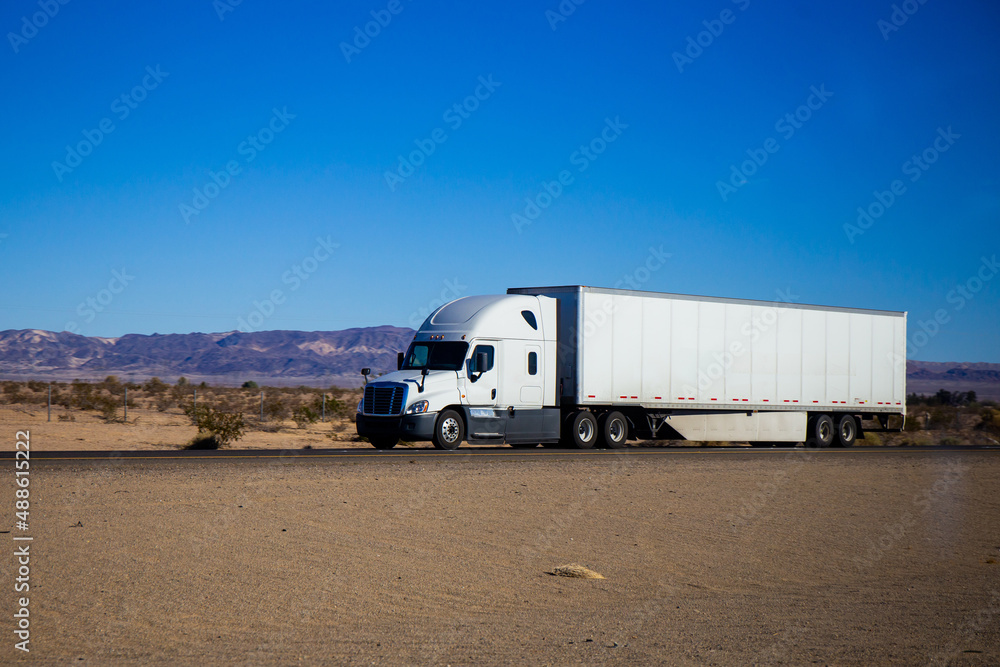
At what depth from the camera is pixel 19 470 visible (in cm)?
1794

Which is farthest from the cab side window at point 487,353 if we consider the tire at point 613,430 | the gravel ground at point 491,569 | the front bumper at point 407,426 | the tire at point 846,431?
the tire at point 846,431

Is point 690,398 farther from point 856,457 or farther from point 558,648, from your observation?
point 558,648

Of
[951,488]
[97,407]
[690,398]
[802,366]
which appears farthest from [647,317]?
[97,407]

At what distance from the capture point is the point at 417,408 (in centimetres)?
2527

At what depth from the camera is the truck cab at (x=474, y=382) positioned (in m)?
25.6

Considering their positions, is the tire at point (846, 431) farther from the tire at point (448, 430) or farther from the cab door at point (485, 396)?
the tire at point (448, 430)

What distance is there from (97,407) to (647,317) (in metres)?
32.2

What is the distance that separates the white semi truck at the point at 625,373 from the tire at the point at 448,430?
39 mm

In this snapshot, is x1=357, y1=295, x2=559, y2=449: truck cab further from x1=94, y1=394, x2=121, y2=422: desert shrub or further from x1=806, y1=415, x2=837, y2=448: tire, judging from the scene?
x1=94, y1=394, x2=121, y2=422: desert shrub

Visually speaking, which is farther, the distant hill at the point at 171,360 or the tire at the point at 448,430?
the distant hill at the point at 171,360

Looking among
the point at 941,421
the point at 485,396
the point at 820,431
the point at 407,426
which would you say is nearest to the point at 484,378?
the point at 485,396

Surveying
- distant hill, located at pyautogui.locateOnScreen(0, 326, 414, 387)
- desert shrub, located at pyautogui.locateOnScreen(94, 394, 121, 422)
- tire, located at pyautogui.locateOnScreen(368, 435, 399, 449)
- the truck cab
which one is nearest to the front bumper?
the truck cab

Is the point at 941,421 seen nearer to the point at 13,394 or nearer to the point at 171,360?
the point at 13,394

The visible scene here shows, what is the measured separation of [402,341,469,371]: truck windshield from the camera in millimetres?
26234
